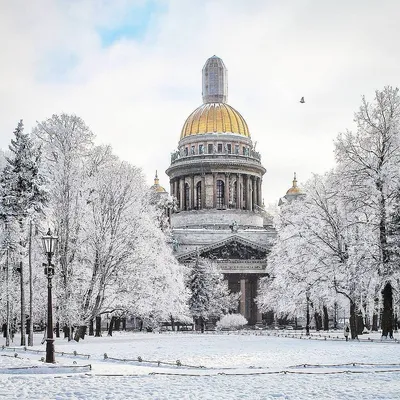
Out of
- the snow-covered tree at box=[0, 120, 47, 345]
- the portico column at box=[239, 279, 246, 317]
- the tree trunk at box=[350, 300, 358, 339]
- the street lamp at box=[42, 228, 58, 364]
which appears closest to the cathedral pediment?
the portico column at box=[239, 279, 246, 317]

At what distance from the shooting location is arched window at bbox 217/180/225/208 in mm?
105812

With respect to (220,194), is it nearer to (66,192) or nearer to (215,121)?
(215,121)

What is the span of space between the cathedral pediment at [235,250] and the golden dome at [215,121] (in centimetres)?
2010

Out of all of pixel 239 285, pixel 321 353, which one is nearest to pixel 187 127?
pixel 239 285

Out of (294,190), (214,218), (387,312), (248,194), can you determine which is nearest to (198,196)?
(214,218)

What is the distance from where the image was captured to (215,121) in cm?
10644

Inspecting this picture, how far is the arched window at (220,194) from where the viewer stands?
105812mm

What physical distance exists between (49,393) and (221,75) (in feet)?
335

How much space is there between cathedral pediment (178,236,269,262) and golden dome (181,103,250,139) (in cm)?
2010

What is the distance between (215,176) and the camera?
10612cm

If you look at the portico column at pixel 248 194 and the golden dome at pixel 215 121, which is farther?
the golden dome at pixel 215 121

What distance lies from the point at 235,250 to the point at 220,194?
50.7ft

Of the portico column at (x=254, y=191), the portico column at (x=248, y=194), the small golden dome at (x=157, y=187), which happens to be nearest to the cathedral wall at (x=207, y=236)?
the portico column at (x=248, y=194)

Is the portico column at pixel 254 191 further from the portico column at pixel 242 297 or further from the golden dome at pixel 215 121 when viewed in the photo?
the portico column at pixel 242 297
